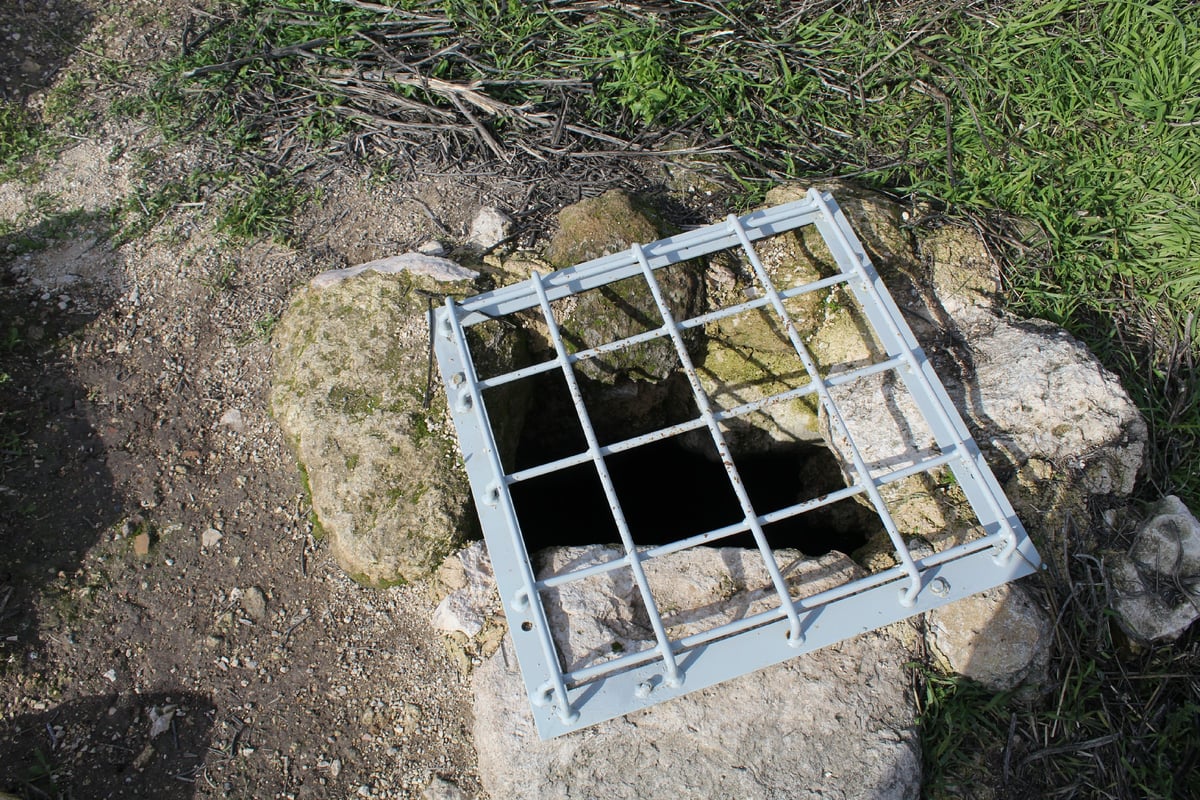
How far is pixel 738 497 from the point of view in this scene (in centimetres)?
225

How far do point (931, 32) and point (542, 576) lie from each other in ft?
8.99

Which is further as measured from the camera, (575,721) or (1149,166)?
(1149,166)

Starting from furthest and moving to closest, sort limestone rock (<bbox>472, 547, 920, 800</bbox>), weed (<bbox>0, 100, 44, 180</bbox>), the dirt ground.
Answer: weed (<bbox>0, 100, 44, 180</bbox>)
the dirt ground
limestone rock (<bbox>472, 547, 920, 800</bbox>)

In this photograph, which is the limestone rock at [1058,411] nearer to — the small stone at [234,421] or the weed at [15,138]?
the small stone at [234,421]

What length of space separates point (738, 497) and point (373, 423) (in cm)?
112

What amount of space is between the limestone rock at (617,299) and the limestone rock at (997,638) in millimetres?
1165

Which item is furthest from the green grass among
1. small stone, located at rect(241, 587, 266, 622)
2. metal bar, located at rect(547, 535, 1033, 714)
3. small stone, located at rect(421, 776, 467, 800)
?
small stone, located at rect(421, 776, 467, 800)

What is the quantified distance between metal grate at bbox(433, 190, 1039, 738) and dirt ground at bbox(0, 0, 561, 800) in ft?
1.36

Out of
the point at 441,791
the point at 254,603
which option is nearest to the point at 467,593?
the point at 441,791

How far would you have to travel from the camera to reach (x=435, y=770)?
2141 millimetres

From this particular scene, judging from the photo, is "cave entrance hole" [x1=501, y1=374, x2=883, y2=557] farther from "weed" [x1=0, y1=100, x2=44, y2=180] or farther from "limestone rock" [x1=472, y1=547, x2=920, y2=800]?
"weed" [x1=0, y1=100, x2=44, y2=180]

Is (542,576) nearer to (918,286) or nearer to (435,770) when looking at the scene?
(435,770)

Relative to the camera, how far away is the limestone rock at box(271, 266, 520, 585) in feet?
7.55

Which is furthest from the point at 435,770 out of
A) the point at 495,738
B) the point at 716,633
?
the point at 716,633
